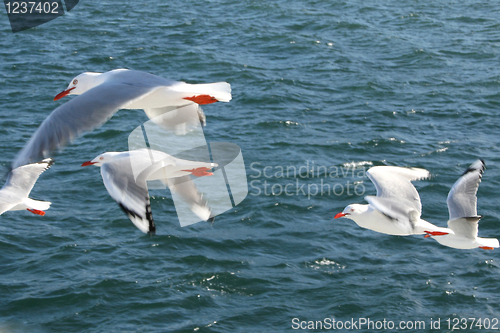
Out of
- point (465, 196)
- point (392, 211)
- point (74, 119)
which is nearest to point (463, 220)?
point (465, 196)

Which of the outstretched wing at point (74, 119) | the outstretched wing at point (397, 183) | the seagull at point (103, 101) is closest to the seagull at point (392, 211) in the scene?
the outstretched wing at point (397, 183)

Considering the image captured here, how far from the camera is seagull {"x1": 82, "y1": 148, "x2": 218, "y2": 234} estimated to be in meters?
7.61

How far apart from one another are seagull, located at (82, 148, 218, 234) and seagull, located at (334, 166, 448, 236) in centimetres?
240

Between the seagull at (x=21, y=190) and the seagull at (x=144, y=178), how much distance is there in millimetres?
3678

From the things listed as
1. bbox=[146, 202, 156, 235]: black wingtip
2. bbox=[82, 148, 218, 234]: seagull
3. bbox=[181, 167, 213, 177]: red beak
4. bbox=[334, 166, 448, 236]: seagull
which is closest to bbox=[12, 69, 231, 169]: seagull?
bbox=[82, 148, 218, 234]: seagull

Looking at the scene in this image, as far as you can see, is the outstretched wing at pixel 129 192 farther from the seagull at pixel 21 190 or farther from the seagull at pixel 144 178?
the seagull at pixel 21 190

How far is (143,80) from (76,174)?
33.4 ft

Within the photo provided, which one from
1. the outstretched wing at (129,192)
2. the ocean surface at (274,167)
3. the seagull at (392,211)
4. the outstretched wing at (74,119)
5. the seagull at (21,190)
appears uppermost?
the outstretched wing at (74,119)

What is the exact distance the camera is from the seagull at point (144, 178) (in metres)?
7.61

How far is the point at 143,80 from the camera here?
816cm

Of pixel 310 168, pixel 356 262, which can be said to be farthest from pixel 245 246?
pixel 310 168

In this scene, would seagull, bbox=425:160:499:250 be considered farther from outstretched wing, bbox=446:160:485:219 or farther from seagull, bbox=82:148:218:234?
seagull, bbox=82:148:218:234

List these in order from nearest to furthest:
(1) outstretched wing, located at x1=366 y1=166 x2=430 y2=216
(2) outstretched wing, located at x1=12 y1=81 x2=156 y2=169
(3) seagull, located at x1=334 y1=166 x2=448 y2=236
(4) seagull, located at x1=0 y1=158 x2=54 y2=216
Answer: (2) outstretched wing, located at x1=12 y1=81 x2=156 y2=169
(3) seagull, located at x1=334 y1=166 x2=448 y2=236
(1) outstretched wing, located at x1=366 y1=166 x2=430 y2=216
(4) seagull, located at x1=0 y1=158 x2=54 y2=216

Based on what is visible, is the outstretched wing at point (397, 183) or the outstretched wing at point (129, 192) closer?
the outstretched wing at point (129, 192)
